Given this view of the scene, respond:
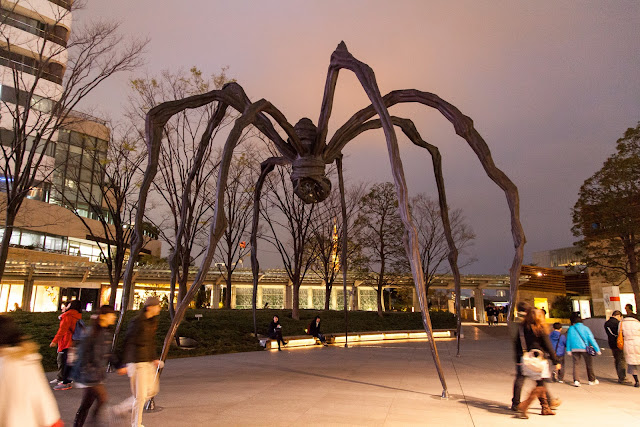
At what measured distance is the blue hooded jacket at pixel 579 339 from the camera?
7.78 metres

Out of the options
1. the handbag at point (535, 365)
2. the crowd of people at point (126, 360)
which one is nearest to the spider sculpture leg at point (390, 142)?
the handbag at point (535, 365)

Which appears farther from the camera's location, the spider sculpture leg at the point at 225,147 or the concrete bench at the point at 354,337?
the concrete bench at the point at 354,337

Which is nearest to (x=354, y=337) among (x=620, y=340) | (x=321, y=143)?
(x=620, y=340)

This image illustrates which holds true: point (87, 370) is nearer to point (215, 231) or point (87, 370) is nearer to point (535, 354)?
point (215, 231)

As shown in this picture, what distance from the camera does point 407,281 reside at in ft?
106

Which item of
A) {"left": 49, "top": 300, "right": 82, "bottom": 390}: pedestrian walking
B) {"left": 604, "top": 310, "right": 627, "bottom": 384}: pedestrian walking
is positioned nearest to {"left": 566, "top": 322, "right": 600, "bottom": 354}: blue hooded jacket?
{"left": 604, "top": 310, "right": 627, "bottom": 384}: pedestrian walking

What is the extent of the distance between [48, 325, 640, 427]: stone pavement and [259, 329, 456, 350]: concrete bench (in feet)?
14.1

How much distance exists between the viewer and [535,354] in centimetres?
509

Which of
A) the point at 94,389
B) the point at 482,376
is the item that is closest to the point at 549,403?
the point at 482,376

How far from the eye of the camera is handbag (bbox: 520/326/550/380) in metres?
4.91

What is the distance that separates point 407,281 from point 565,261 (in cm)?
2638

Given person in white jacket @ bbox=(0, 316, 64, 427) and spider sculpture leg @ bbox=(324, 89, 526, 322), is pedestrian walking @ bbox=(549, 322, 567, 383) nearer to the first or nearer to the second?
spider sculpture leg @ bbox=(324, 89, 526, 322)

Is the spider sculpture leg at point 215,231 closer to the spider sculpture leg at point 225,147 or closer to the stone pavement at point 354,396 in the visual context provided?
the spider sculpture leg at point 225,147

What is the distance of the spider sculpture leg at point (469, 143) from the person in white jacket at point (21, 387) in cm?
377
